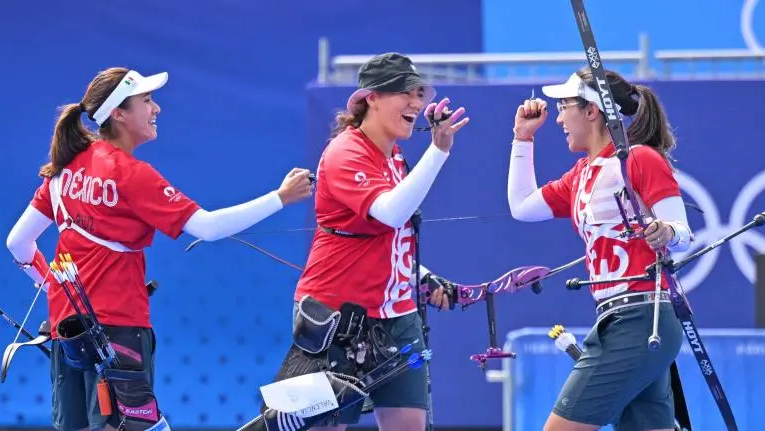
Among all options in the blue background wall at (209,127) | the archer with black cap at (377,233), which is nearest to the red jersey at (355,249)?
the archer with black cap at (377,233)

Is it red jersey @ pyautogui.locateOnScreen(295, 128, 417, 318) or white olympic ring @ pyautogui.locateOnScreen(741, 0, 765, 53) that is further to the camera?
white olympic ring @ pyautogui.locateOnScreen(741, 0, 765, 53)

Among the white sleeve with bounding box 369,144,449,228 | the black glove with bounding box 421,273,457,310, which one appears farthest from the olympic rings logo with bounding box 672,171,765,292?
the white sleeve with bounding box 369,144,449,228

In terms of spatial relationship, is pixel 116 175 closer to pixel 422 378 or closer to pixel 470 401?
pixel 422 378

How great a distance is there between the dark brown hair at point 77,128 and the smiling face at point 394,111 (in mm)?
755

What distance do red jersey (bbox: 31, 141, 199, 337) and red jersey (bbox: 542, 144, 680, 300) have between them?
1.14 metres

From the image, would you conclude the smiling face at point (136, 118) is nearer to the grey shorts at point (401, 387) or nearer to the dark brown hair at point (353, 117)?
the dark brown hair at point (353, 117)

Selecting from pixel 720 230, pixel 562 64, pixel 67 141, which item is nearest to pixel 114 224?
pixel 67 141

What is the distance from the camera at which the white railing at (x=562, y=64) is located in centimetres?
611

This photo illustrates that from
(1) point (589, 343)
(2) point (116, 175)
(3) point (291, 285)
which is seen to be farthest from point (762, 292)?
(2) point (116, 175)

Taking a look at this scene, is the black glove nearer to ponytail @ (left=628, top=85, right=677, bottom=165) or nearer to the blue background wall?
ponytail @ (left=628, top=85, right=677, bottom=165)

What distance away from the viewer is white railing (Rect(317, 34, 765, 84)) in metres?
6.11

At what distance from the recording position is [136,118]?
Result: 4.14 metres

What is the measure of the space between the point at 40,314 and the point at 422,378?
3432mm

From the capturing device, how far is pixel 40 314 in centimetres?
698
